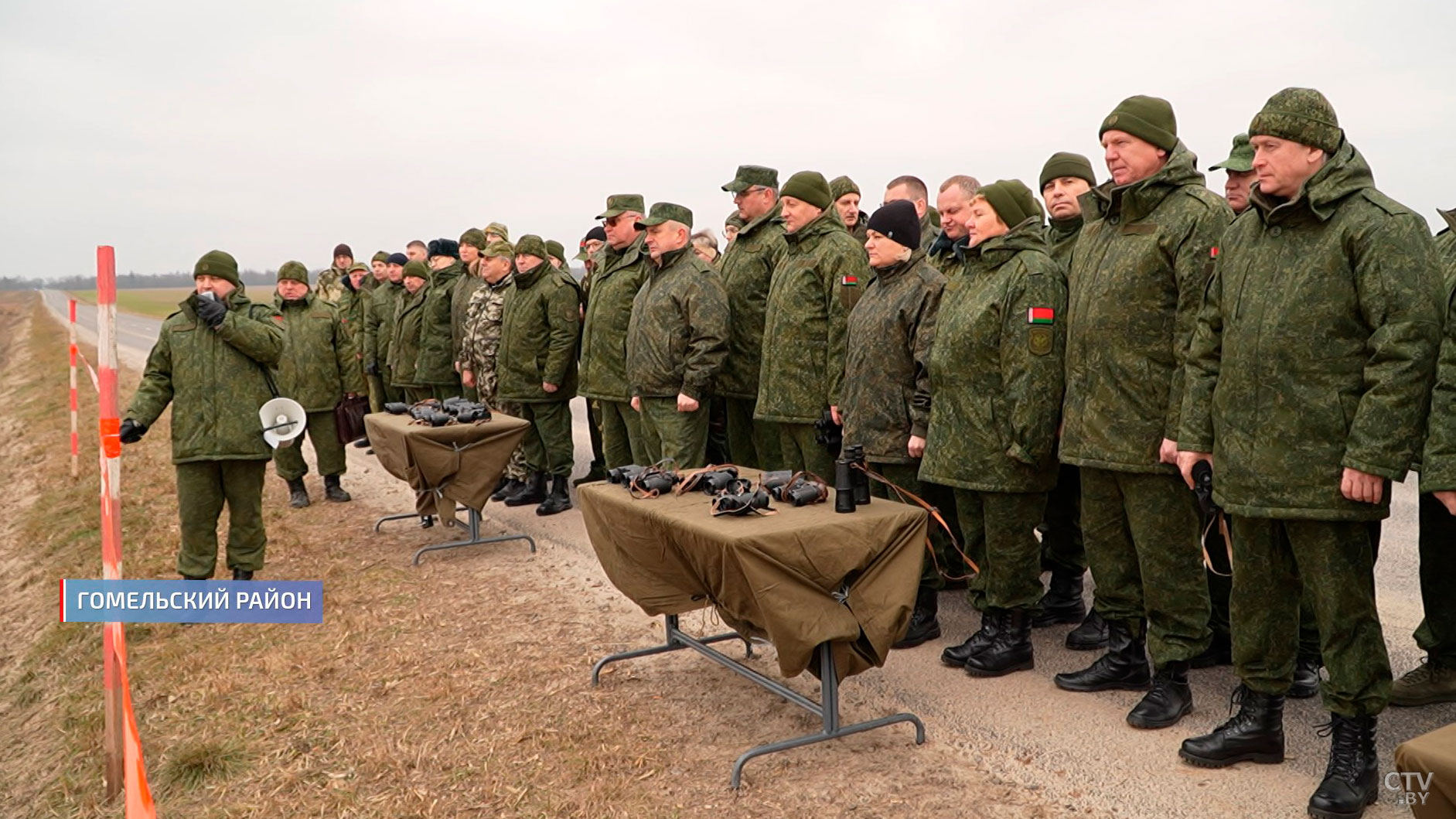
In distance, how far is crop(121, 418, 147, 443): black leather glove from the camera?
596 centimetres

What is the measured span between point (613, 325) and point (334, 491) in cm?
374

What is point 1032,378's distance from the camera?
4.56 metres

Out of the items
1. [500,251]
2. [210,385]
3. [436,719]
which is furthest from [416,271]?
[436,719]

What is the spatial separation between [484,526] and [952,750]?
5207mm

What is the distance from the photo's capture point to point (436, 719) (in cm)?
468

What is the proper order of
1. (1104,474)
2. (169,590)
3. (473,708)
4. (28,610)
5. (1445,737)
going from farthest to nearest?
(28,610)
(473,708)
(1104,474)
(169,590)
(1445,737)

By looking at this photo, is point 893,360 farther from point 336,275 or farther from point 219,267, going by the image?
point 336,275

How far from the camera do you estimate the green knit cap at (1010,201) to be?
477 cm

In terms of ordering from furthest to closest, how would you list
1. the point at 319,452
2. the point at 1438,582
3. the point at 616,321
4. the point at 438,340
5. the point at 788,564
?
the point at 438,340 < the point at 319,452 < the point at 616,321 < the point at 1438,582 < the point at 788,564

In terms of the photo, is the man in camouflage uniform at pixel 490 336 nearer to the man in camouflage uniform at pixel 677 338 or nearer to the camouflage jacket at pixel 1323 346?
the man in camouflage uniform at pixel 677 338

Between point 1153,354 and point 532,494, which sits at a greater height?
point 1153,354

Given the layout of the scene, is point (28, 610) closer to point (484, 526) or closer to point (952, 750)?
point (484, 526)

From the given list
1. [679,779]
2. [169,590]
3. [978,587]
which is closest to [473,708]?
[679,779]

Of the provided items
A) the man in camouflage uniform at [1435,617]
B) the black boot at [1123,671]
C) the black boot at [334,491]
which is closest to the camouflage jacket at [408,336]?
the black boot at [334,491]
